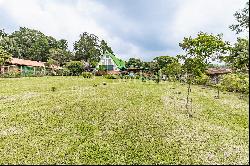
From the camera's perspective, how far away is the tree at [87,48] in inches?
3629

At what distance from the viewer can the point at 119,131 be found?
18219mm

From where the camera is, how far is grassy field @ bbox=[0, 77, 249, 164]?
14.6 meters

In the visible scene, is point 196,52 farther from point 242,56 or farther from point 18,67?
point 18,67

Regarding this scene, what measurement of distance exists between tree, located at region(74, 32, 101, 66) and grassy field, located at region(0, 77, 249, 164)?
6506 centimetres

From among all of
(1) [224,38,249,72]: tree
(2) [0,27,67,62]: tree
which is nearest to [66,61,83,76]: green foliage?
(2) [0,27,67,62]: tree

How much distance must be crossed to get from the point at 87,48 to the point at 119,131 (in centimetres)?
7677

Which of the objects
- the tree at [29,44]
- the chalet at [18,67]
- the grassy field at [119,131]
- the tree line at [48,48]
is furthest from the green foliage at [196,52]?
the tree at [29,44]

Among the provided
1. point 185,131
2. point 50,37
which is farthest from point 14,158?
point 50,37

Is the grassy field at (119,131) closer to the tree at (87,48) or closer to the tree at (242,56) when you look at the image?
the tree at (242,56)

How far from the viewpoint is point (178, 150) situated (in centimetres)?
1544

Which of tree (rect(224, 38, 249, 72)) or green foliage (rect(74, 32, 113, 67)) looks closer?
tree (rect(224, 38, 249, 72))

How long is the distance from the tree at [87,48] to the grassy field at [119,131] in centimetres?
6506

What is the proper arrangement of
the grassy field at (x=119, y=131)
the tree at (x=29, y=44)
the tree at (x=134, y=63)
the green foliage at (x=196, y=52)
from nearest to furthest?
the grassy field at (x=119, y=131)
the green foliage at (x=196, y=52)
the tree at (x=134, y=63)
the tree at (x=29, y=44)

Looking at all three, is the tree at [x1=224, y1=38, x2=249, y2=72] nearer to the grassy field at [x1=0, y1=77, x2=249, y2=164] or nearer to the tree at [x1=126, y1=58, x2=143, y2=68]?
the grassy field at [x1=0, y1=77, x2=249, y2=164]
